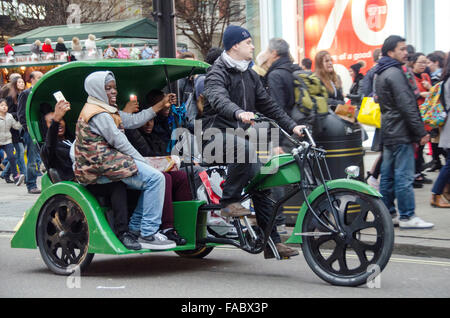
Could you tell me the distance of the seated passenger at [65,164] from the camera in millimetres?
5891

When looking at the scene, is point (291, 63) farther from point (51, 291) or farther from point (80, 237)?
point (51, 291)

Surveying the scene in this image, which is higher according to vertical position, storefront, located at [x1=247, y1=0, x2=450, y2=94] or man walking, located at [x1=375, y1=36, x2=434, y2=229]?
storefront, located at [x1=247, y1=0, x2=450, y2=94]

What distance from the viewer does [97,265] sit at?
21.9 feet

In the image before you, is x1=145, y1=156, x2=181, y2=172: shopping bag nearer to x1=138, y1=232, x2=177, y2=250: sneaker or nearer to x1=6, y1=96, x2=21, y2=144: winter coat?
x1=138, y1=232, x2=177, y2=250: sneaker

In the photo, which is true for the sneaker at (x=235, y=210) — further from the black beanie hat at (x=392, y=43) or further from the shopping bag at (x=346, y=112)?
the black beanie hat at (x=392, y=43)

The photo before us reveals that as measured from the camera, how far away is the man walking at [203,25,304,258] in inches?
221

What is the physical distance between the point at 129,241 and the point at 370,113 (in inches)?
178

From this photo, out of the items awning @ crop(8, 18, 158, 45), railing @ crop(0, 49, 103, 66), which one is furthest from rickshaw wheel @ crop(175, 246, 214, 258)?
Result: awning @ crop(8, 18, 158, 45)

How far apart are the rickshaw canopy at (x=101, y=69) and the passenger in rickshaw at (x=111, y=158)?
273 millimetres

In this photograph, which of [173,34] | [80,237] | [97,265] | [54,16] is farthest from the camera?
[54,16]

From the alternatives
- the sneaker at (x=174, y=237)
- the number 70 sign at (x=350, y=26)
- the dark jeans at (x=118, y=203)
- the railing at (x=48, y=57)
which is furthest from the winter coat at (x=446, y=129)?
the railing at (x=48, y=57)

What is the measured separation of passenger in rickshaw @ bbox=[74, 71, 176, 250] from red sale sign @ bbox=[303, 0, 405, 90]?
940 cm
